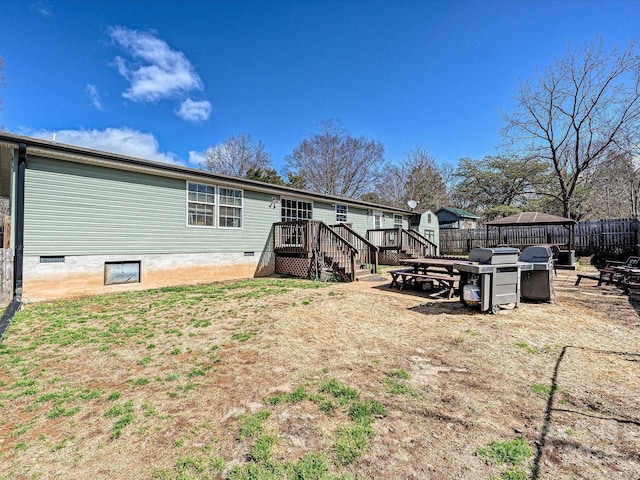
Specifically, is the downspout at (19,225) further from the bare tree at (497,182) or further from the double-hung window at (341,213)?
the bare tree at (497,182)

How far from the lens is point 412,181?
1307 inches

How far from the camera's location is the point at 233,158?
2944 centimetres

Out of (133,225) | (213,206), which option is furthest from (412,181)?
(133,225)

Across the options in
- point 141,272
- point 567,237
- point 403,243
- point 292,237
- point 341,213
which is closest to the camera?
point 141,272

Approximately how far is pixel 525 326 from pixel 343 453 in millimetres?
4356

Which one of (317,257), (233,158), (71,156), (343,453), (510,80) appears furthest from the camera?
(233,158)

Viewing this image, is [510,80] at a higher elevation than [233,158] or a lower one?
higher

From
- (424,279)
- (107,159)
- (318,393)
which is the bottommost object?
(318,393)

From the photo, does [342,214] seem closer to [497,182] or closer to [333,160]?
[333,160]

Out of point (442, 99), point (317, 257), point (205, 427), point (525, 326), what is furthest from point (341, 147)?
point (205, 427)

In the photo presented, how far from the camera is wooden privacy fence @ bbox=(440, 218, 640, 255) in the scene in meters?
16.0

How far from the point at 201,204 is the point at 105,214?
2.61m

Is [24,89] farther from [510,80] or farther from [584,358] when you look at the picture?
[510,80]

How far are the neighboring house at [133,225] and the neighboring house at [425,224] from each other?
30.4 feet
